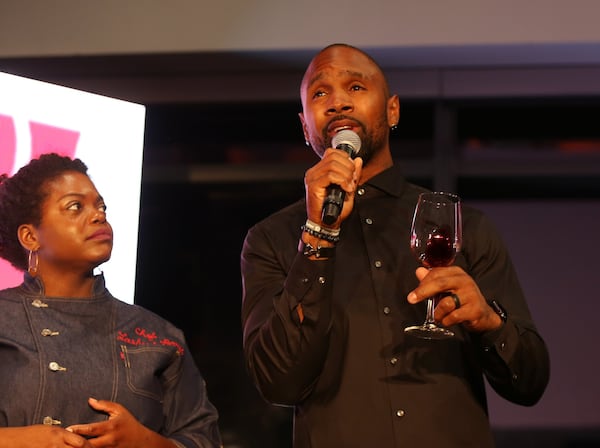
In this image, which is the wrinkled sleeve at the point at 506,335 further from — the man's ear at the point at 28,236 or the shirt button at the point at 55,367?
the man's ear at the point at 28,236

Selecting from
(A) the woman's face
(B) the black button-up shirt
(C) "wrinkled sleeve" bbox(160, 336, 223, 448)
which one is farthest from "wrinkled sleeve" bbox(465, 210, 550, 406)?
(A) the woman's face

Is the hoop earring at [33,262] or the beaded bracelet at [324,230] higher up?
the beaded bracelet at [324,230]

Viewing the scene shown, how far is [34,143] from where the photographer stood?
10.0ft

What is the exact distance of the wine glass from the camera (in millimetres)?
2203

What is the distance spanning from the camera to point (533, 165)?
15.5ft

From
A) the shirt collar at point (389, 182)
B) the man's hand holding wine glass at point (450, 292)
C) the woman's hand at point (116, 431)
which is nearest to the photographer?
the man's hand holding wine glass at point (450, 292)

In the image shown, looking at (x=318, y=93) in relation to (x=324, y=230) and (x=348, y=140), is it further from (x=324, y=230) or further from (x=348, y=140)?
(x=324, y=230)

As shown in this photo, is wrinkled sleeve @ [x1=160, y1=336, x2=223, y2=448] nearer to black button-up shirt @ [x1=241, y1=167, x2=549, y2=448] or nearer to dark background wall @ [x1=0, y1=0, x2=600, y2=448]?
black button-up shirt @ [x1=241, y1=167, x2=549, y2=448]

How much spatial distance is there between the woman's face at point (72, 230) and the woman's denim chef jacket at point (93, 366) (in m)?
0.08

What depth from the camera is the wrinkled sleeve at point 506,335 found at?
2201mm

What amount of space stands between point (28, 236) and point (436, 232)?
1.10m

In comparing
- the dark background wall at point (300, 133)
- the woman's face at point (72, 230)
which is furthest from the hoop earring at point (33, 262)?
the dark background wall at point (300, 133)

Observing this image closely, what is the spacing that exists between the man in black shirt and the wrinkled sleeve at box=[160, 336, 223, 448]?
1.14 feet

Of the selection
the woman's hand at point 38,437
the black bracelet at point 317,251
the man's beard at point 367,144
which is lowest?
the woman's hand at point 38,437
